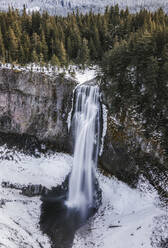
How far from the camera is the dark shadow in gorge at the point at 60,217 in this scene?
15297 mm

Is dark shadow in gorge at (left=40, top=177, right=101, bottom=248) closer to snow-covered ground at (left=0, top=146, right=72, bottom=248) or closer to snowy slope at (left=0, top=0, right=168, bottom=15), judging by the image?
snow-covered ground at (left=0, top=146, right=72, bottom=248)

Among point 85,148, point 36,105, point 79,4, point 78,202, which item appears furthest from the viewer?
point 79,4

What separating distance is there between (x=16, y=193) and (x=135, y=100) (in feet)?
49.3

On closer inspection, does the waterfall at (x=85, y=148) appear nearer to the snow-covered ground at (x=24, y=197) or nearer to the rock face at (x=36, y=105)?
the snow-covered ground at (x=24, y=197)

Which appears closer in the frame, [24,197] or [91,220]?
[91,220]

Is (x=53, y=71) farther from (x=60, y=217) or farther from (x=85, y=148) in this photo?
(x=60, y=217)

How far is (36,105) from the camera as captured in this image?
23.3 m

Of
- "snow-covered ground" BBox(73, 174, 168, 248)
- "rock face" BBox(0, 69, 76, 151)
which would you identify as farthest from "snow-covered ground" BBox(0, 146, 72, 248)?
"snow-covered ground" BBox(73, 174, 168, 248)

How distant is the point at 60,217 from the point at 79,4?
152 m

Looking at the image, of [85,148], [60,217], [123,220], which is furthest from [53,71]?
[123,220]

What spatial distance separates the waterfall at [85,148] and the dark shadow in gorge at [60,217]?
2.28 feet

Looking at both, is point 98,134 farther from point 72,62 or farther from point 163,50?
point 72,62

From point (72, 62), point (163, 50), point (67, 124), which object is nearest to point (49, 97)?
point (67, 124)

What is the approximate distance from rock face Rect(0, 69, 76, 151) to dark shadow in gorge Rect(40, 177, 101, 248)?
216 inches
